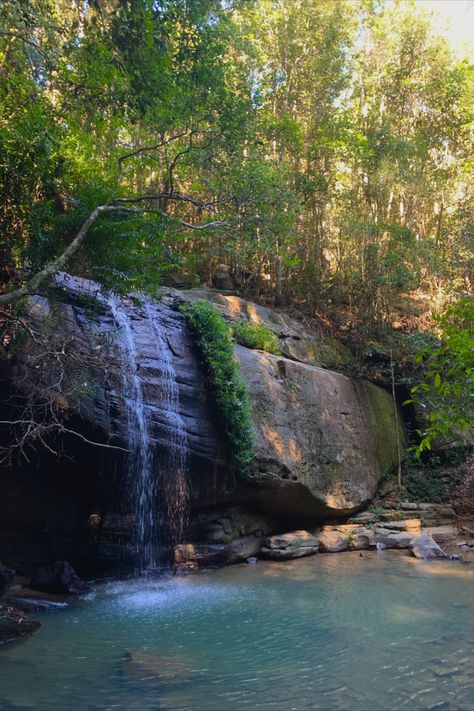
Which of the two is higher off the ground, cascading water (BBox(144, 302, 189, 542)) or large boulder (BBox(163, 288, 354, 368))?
large boulder (BBox(163, 288, 354, 368))

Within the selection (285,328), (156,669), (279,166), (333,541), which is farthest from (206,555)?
(279,166)

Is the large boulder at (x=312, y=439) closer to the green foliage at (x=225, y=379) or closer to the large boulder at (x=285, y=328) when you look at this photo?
the green foliage at (x=225, y=379)

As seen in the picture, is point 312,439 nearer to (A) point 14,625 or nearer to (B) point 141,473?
(B) point 141,473

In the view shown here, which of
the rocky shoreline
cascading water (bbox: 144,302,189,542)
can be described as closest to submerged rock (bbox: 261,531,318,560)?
the rocky shoreline

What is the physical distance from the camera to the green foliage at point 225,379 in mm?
10273

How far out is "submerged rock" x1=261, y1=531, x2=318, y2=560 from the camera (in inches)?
413

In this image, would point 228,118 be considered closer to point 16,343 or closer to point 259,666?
point 16,343

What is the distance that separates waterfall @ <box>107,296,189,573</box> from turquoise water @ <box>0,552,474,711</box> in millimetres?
883

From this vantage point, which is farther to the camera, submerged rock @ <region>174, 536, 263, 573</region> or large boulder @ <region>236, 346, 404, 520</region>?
large boulder @ <region>236, 346, 404, 520</region>

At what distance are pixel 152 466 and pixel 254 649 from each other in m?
4.23

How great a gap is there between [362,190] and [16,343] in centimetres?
1344

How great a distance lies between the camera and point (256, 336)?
12.9 metres

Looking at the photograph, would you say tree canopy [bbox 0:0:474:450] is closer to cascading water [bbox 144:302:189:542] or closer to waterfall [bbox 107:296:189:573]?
waterfall [bbox 107:296:189:573]

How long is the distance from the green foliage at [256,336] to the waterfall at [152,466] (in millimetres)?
2815
